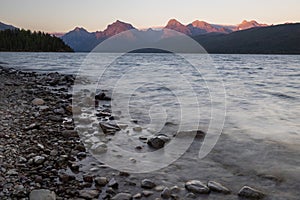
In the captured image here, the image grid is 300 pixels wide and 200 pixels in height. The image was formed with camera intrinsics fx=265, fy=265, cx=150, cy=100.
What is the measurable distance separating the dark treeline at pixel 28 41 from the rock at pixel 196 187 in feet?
442

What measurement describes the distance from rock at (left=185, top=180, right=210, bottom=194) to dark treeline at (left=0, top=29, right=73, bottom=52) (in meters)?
135

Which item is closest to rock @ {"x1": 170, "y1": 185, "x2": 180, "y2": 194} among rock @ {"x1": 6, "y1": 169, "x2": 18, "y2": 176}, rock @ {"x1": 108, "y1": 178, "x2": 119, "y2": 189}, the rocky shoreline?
the rocky shoreline

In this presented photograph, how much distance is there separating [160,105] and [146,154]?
6.14 m

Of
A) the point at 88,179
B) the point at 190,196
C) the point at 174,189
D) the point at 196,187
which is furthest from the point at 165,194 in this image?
the point at 88,179

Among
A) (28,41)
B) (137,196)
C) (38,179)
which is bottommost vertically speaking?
(137,196)

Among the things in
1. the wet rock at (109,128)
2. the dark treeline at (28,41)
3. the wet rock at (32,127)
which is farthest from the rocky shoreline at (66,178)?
the dark treeline at (28,41)

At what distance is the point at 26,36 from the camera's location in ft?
420

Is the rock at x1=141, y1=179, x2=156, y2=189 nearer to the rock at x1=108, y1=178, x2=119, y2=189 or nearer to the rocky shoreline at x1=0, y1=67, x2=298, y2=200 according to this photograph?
the rocky shoreline at x1=0, y1=67, x2=298, y2=200

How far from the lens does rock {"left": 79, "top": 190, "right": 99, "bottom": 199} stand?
368cm

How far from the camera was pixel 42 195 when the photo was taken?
3.47 metres

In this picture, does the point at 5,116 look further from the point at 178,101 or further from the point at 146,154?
the point at 178,101

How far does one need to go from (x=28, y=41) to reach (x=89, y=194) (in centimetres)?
13822

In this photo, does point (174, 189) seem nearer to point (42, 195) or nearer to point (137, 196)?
point (137, 196)

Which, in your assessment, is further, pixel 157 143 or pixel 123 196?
pixel 157 143
